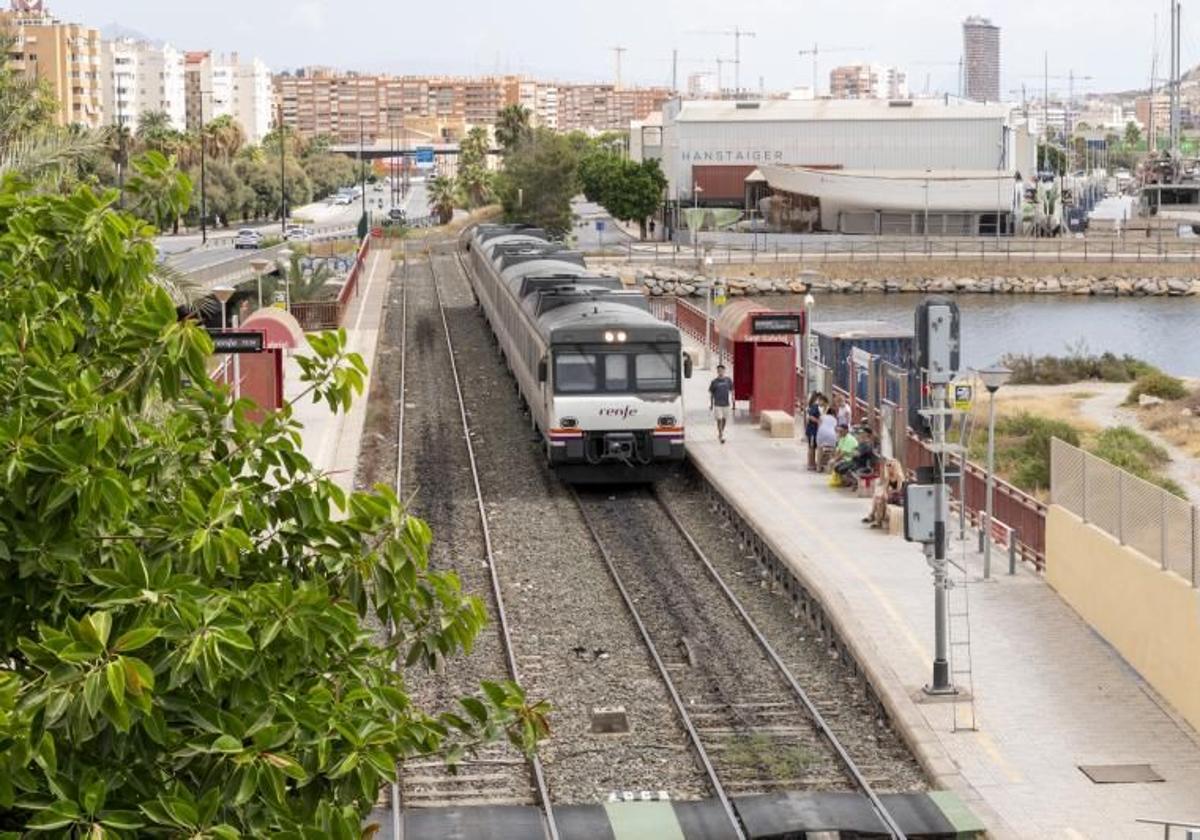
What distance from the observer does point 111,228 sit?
7.76m

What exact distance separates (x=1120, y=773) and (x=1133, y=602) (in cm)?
346

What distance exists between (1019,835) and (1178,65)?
135485 mm

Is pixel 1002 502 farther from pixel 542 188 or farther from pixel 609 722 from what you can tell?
pixel 542 188

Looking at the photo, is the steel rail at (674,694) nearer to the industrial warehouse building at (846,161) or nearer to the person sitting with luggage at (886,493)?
the person sitting with luggage at (886,493)

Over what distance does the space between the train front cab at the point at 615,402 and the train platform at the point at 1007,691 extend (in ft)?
8.10

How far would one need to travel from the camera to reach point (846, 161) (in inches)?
4793

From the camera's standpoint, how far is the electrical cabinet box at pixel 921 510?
17.9 meters

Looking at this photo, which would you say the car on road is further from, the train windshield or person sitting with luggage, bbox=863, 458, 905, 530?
person sitting with luggage, bbox=863, 458, 905, 530

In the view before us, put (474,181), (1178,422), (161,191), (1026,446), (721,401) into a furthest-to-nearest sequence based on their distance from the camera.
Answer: (474,181) < (1178,422) < (1026,446) < (721,401) < (161,191)

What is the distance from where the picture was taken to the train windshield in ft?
94.4

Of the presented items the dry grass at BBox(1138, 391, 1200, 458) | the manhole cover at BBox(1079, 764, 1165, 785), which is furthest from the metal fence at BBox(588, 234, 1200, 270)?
the manhole cover at BBox(1079, 764, 1165, 785)

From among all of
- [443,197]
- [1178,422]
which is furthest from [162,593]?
[443,197]

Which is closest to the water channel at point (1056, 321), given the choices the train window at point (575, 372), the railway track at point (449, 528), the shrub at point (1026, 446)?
the railway track at point (449, 528)

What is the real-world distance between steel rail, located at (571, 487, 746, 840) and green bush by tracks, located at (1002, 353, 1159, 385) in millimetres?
30325
